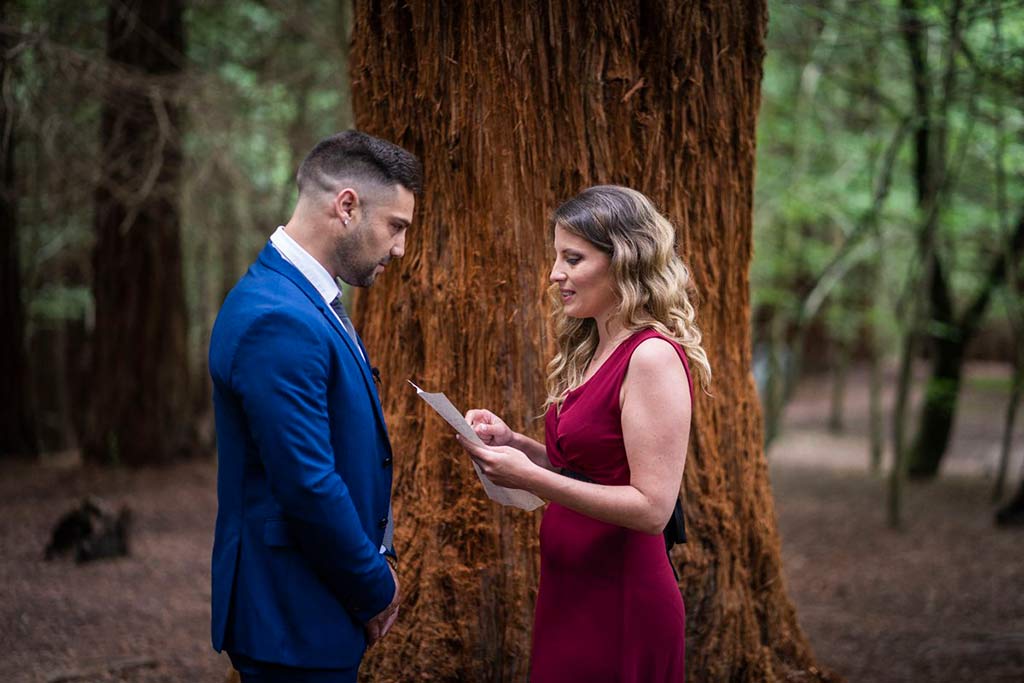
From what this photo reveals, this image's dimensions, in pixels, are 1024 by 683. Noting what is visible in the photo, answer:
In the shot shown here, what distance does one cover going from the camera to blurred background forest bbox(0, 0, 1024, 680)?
9805 millimetres

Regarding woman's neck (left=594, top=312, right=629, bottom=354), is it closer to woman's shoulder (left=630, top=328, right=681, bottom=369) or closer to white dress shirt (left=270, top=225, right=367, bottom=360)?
woman's shoulder (left=630, top=328, right=681, bottom=369)

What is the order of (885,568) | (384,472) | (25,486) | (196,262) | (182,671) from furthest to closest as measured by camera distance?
(196,262) < (25,486) < (885,568) < (182,671) < (384,472)

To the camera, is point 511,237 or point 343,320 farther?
point 511,237

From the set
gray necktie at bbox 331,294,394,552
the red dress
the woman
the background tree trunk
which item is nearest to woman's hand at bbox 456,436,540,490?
the woman

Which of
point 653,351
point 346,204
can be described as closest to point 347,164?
point 346,204

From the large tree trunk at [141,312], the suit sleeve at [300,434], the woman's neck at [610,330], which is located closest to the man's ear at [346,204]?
the suit sleeve at [300,434]

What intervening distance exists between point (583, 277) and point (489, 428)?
1.95 feet

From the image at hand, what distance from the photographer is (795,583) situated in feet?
30.9

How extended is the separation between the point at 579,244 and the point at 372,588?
1179mm

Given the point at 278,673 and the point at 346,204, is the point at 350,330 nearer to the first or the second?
the point at 346,204

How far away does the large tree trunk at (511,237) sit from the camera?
3.95m

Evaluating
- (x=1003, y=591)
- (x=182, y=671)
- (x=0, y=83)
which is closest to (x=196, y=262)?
(x=0, y=83)

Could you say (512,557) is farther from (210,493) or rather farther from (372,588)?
(210,493)

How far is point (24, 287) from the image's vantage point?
43.3 ft
